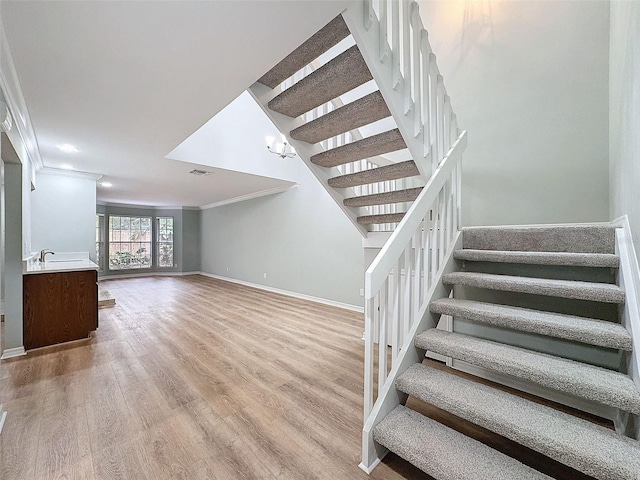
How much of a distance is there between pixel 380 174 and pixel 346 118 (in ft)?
2.04

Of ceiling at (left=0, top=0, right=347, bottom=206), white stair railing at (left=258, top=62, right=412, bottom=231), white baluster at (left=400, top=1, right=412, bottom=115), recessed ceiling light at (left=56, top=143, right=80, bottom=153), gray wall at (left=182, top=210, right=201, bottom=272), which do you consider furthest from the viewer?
gray wall at (left=182, top=210, right=201, bottom=272)

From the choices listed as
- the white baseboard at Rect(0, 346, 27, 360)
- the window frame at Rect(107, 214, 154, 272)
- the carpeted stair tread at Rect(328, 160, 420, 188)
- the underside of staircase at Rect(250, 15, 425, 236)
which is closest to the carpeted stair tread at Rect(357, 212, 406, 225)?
the underside of staircase at Rect(250, 15, 425, 236)

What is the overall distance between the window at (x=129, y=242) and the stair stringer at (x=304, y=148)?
8544 mm

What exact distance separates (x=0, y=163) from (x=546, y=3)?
5.01 meters

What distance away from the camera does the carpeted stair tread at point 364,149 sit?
2145mm

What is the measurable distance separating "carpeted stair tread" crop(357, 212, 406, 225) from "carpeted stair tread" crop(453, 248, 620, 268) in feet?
2.81

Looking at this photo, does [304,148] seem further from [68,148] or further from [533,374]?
[68,148]

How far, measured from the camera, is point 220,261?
27.7 feet

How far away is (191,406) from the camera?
6.43 ft

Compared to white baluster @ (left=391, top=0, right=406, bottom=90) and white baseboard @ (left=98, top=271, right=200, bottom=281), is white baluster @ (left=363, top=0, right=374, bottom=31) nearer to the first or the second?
white baluster @ (left=391, top=0, right=406, bottom=90)

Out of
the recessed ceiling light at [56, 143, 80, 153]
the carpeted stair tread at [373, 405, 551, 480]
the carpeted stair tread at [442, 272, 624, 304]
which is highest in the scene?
the recessed ceiling light at [56, 143, 80, 153]

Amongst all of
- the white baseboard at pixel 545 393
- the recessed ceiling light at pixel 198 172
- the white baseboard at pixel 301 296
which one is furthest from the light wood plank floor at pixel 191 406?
the recessed ceiling light at pixel 198 172

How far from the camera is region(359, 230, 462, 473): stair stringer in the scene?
1413 millimetres

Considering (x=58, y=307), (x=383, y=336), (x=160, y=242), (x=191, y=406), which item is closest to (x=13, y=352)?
(x=58, y=307)
